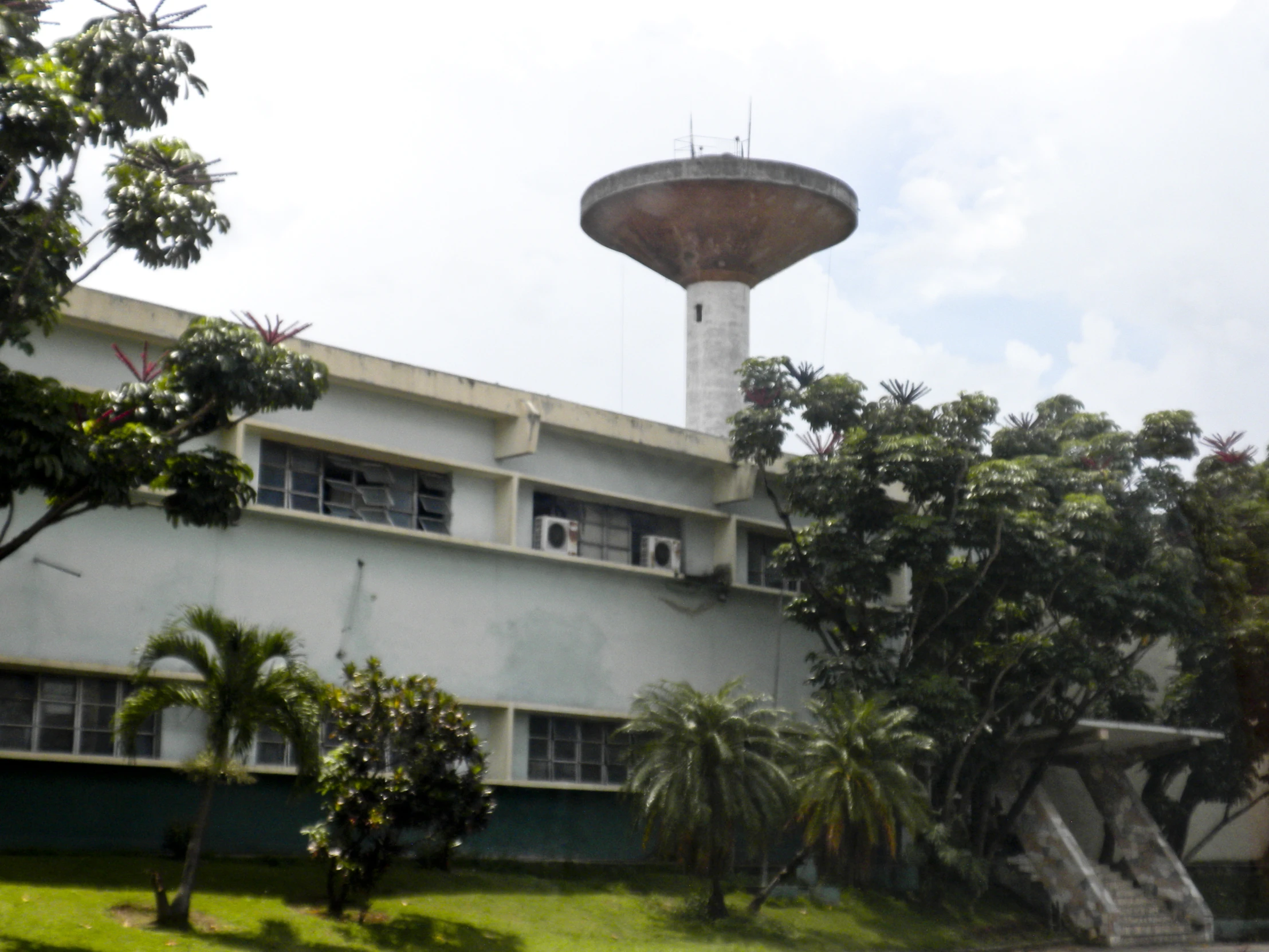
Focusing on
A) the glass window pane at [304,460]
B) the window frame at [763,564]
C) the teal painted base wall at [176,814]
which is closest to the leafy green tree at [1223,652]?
the window frame at [763,564]

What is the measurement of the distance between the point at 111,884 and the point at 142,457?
17.5 feet

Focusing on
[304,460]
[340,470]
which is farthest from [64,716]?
[340,470]

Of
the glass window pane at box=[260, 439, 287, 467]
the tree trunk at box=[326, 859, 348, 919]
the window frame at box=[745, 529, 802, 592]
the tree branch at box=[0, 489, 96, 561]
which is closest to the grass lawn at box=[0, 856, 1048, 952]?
the tree trunk at box=[326, 859, 348, 919]

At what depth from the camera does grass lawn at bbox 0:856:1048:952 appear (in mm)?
15289

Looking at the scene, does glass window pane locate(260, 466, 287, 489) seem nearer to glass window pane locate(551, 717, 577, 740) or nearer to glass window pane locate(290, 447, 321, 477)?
glass window pane locate(290, 447, 321, 477)

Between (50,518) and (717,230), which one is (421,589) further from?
(717,230)

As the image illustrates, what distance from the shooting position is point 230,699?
16250 mm

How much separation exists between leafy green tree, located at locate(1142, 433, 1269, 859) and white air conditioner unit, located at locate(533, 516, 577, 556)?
1058cm

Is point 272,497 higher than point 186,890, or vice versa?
point 272,497

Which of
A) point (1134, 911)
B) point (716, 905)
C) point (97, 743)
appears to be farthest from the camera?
point (1134, 911)

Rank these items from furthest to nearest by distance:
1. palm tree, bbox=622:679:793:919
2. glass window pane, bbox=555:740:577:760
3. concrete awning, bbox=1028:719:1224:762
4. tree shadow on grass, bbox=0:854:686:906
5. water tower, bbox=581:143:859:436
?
A: water tower, bbox=581:143:859:436
concrete awning, bbox=1028:719:1224:762
glass window pane, bbox=555:740:577:760
palm tree, bbox=622:679:793:919
tree shadow on grass, bbox=0:854:686:906

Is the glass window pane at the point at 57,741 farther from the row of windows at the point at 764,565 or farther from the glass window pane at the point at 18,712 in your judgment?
the row of windows at the point at 764,565

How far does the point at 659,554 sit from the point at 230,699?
33.6 ft

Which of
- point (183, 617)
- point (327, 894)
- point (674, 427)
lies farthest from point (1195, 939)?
point (183, 617)
